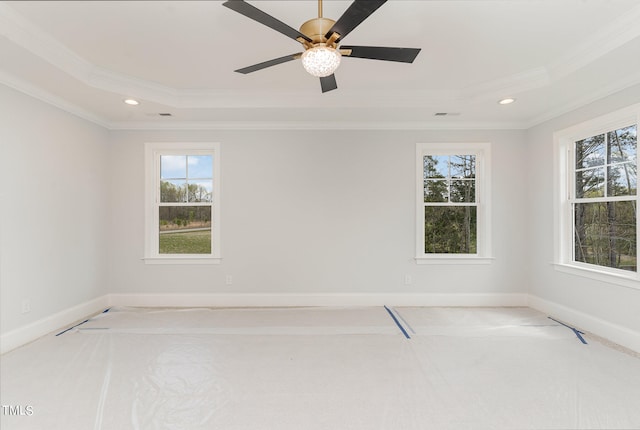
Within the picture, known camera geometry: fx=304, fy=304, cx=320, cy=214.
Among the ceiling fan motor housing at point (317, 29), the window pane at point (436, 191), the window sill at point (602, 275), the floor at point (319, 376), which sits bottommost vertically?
the floor at point (319, 376)

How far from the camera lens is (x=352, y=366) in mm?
2545

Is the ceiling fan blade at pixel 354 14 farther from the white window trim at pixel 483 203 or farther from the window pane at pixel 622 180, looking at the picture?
the window pane at pixel 622 180

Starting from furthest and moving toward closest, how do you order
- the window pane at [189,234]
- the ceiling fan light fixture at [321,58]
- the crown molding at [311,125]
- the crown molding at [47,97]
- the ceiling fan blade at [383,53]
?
the window pane at [189,234] < the crown molding at [311,125] < the crown molding at [47,97] < the ceiling fan blade at [383,53] < the ceiling fan light fixture at [321,58]

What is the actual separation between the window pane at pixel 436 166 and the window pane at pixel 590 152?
145 cm

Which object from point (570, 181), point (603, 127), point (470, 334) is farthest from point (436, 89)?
point (470, 334)

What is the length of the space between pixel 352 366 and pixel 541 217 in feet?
10.7

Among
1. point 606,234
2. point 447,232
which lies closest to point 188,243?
point 447,232

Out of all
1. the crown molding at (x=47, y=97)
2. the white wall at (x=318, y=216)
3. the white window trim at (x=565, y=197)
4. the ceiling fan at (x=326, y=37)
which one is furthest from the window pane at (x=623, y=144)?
the crown molding at (x=47, y=97)

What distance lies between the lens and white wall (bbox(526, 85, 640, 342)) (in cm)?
293

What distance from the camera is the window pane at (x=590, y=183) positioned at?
3315 millimetres

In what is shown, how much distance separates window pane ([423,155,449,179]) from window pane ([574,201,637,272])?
5.11 ft

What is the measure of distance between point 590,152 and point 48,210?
6.01 metres

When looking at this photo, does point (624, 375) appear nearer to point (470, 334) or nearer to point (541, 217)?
point (470, 334)

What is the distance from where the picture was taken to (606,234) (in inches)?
128
